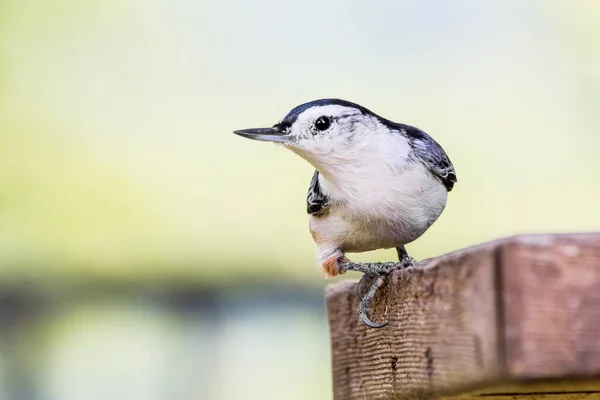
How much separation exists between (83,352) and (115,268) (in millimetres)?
392

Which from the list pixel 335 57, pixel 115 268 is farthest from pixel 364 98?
pixel 115 268

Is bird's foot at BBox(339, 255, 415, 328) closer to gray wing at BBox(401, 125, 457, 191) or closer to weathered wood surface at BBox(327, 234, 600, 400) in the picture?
weathered wood surface at BBox(327, 234, 600, 400)

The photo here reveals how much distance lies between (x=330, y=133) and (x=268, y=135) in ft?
0.39

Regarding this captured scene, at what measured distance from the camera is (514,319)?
113 centimetres

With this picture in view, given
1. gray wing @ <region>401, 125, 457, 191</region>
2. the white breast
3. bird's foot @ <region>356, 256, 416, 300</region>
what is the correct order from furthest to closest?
gray wing @ <region>401, 125, 457, 191</region> < the white breast < bird's foot @ <region>356, 256, 416, 300</region>

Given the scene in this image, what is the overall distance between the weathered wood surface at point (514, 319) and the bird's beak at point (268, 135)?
583mm

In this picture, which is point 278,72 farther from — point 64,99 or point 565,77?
point 565,77

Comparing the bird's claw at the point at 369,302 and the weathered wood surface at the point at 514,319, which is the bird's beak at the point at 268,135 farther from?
the weathered wood surface at the point at 514,319

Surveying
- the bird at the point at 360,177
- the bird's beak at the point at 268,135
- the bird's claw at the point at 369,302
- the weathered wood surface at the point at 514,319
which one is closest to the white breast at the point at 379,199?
the bird at the point at 360,177

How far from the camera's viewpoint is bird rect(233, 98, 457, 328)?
1.81 meters

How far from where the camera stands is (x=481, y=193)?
4.34 m

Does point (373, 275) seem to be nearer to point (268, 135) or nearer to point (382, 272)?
point (382, 272)

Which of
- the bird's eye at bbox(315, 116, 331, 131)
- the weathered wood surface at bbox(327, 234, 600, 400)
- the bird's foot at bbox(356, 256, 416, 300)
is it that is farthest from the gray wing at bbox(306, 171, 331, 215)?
the weathered wood surface at bbox(327, 234, 600, 400)

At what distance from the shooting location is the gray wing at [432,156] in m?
1.90
